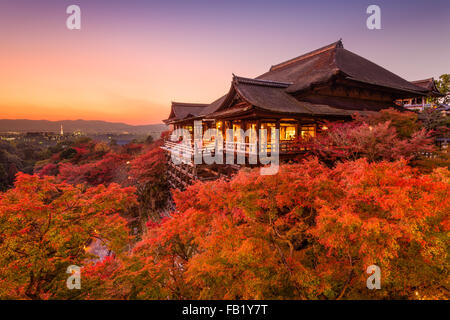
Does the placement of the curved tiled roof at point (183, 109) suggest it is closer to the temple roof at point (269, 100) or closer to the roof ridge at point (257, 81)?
the temple roof at point (269, 100)

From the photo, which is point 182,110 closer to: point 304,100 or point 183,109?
point 183,109

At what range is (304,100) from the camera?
14.9 meters

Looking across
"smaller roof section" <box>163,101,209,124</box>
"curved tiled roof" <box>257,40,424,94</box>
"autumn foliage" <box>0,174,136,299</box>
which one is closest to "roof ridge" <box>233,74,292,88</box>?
"curved tiled roof" <box>257,40,424,94</box>

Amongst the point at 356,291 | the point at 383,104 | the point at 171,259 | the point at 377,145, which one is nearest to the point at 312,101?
the point at 377,145

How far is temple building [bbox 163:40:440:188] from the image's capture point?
40.5 feet

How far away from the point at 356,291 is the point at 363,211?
85.6 inches

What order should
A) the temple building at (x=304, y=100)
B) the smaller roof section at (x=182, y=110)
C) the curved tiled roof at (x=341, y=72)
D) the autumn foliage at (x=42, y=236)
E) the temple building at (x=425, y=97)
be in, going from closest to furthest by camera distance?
the autumn foliage at (x=42, y=236)
the temple building at (x=304, y=100)
the curved tiled roof at (x=341, y=72)
the temple building at (x=425, y=97)
the smaller roof section at (x=182, y=110)

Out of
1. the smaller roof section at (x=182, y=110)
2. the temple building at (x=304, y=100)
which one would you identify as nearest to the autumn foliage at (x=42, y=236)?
the temple building at (x=304, y=100)

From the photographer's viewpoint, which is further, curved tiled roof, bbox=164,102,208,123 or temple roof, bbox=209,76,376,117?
curved tiled roof, bbox=164,102,208,123

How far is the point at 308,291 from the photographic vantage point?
4992 millimetres

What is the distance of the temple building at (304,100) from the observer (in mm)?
12352

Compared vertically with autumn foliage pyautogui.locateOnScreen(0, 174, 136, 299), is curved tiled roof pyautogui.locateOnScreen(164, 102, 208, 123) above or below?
above

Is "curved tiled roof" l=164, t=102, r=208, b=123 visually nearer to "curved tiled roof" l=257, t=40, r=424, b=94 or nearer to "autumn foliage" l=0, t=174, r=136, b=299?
"curved tiled roof" l=257, t=40, r=424, b=94

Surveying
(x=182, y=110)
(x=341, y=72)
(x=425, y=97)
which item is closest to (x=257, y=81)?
(x=341, y=72)
